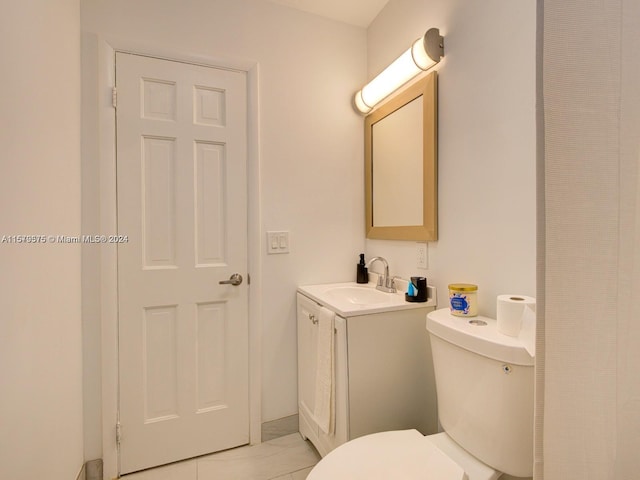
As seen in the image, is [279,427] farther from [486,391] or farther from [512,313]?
[512,313]

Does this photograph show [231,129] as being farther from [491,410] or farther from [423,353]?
[491,410]

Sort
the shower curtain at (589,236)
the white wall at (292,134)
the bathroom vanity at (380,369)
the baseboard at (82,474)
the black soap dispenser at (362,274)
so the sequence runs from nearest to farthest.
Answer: the shower curtain at (589,236)
the bathroom vanity at (380,369)
the baseboard at (82,474)
the white wall at (292,134)
the black soap dispenser at (362,274)

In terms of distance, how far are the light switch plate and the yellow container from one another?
955 millimetres

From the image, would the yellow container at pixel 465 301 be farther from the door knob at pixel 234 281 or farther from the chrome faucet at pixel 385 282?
the door knob at pixel 234 281

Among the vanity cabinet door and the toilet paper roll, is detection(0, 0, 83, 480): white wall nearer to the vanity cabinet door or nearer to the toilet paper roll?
the vanity cabinet door

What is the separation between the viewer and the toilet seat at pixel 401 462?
3.00 feet

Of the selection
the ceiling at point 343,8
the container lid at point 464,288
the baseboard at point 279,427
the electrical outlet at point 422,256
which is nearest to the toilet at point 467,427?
the container lid at point 464,288

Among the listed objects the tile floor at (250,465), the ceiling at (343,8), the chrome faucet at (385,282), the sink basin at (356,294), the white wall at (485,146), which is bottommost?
the tile floor at (250,465)

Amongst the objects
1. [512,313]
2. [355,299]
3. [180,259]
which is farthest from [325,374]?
[180,259]

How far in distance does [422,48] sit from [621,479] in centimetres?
151

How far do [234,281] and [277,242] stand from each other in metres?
0.31

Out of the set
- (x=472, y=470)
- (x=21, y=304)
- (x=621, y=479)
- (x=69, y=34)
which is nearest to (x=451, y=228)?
(x=472, y=470)

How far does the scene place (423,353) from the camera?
1.43m

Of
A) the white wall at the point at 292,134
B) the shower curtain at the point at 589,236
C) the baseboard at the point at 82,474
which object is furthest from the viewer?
the white wall at the point at 292,134
